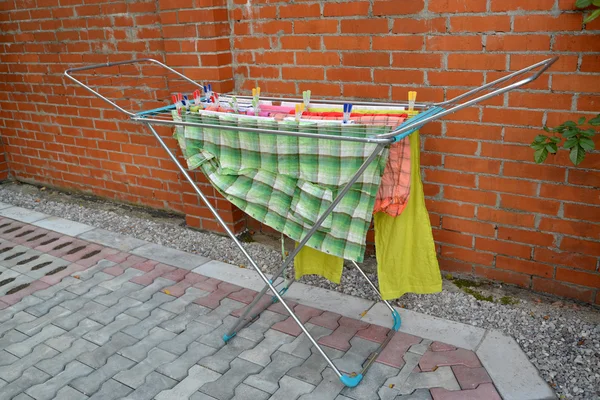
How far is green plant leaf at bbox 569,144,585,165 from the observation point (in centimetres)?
232

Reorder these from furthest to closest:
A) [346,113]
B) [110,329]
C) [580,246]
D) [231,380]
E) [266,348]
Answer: [110,329], [580,246], [266,348], [231,380], [346,113]

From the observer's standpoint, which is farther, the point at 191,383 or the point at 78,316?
the point at 78,316

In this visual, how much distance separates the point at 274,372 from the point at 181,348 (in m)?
0.54

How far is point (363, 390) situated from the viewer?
91.0 inches

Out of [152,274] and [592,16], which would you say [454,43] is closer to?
[592,16]

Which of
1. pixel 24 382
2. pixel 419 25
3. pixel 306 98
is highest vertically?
pixel 419 25

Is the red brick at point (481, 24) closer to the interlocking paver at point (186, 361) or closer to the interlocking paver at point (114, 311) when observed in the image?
the interlocking paver at point (186, 361)

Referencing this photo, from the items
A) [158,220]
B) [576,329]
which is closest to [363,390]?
[576,329]

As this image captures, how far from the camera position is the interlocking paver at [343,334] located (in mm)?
2625

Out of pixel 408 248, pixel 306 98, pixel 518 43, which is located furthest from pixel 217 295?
pixel 518 43

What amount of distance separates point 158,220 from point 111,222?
15.8 inches

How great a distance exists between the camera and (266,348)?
2631 mm

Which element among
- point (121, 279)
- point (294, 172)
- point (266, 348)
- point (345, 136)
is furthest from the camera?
point (121, 279)

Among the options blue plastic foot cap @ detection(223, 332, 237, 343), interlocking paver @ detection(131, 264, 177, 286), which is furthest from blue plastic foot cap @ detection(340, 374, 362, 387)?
interlocking paver @ detection(131, 264, 177, 286)
